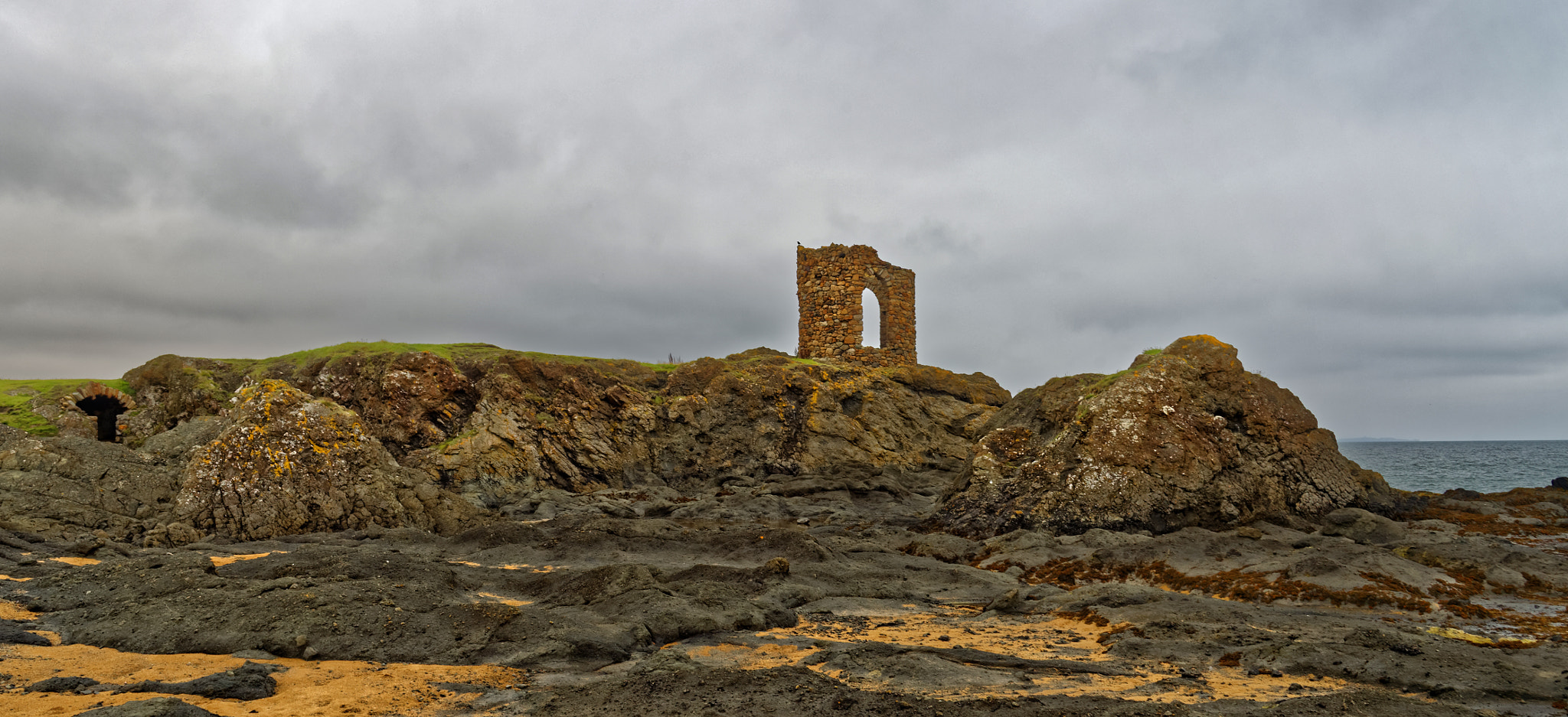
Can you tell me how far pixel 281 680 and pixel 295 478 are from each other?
1007cm

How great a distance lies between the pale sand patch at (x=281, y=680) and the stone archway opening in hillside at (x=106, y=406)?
18175 millimetres

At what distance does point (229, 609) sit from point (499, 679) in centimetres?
319

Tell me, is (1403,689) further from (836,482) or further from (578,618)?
(836,482)

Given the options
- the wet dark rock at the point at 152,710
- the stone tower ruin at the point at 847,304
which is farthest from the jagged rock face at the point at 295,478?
the stone tower ruin at the point at 847,304

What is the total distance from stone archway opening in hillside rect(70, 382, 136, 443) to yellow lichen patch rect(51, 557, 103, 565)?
12835 mm

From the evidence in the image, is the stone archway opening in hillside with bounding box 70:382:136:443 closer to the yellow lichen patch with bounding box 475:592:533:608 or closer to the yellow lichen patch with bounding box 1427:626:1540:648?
the yellow lichen patch with bounding box 475:592:533:608

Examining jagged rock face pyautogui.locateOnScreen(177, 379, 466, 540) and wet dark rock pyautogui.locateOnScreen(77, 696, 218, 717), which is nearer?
wet dark rock pyautogui.locateOnScreen(77, 696, 218, 717)

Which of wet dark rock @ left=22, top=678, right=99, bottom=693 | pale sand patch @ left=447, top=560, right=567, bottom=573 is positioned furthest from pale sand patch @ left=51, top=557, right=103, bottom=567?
wet dark rock @ left=22, top=678, right=99, bottom=693

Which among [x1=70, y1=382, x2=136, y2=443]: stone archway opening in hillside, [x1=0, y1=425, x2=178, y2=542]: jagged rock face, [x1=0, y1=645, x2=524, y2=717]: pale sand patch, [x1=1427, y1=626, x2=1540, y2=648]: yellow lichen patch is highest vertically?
[x1=70, y1=382, x2=136, y2=443]: stone archway opening in hillside

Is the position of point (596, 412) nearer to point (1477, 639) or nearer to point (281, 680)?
point (281, 680)

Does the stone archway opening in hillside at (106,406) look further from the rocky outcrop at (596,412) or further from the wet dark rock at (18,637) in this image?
the wet dark rock at (18,637)

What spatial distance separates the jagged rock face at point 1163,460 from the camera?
15.5 metres

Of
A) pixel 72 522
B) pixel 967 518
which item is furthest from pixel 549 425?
pixel 967 518

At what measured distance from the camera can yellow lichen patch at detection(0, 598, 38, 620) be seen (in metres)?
7.95
